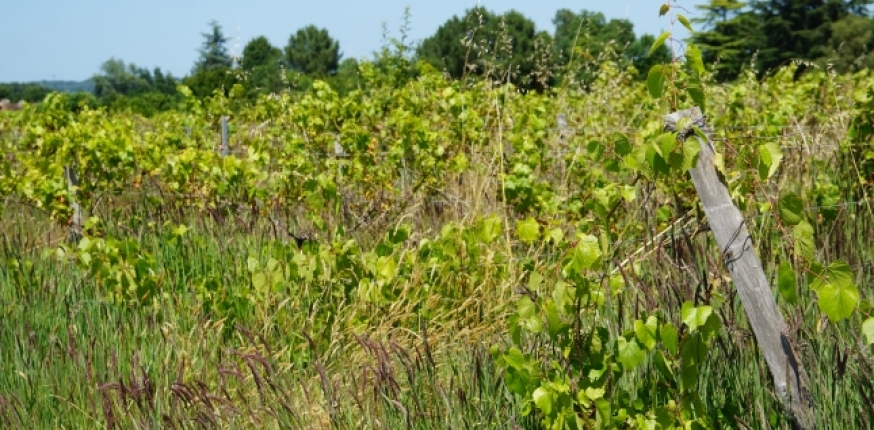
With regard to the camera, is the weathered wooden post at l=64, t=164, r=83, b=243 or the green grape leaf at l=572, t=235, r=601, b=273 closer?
the green grape leaf at l=572, t=235, r=601, b=273

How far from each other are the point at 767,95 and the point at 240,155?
19.4 ft

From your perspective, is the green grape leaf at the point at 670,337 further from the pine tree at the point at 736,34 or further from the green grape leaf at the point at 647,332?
the pine tree at the point at 736,34

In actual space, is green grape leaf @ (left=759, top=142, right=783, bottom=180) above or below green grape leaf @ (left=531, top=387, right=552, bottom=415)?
above

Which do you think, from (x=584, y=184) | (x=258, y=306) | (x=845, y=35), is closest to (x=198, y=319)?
(x=258, y=306)

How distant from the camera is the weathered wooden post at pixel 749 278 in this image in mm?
2400

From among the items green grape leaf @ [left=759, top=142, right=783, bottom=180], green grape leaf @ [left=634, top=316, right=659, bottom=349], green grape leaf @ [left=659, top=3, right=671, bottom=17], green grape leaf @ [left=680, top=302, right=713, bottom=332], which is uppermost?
green grape leaf @ [left=659, top=3, right=671, bottom=17]

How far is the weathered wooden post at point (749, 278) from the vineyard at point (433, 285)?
49 mm

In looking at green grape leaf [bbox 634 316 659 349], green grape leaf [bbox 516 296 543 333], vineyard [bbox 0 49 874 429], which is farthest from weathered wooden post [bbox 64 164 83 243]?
green grape leaf [bbox 634 316 659 349]

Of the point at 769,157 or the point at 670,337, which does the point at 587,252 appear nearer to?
the point at 670,337

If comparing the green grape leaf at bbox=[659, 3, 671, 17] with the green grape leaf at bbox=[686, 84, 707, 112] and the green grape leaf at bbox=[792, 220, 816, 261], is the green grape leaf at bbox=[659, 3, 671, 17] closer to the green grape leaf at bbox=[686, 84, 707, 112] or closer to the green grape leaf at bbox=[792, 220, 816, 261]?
the green grape leaf at bbox=[686, 84, 707, 112]

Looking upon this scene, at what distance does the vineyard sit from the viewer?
2.50m

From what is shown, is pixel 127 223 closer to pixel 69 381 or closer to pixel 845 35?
pixel 69 381

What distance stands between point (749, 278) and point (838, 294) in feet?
1.06

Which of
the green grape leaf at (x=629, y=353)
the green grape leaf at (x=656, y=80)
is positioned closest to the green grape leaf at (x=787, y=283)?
the green grape leaf at (x=629, y=353)
